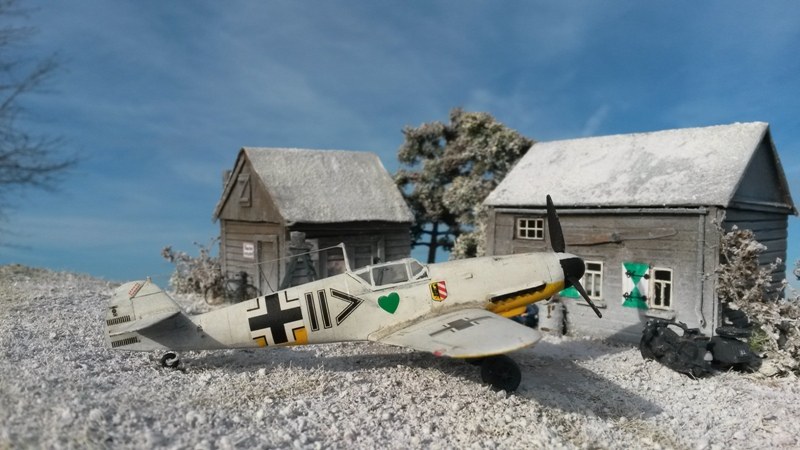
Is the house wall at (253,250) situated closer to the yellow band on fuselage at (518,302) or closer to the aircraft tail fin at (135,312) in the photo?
the aircraft tail fin at (135,312)

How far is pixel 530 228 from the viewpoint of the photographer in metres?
15.5

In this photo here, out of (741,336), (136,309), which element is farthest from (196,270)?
(741,336)

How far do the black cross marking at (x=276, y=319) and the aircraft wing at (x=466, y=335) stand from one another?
5.35 ft

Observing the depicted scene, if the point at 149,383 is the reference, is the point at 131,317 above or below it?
above

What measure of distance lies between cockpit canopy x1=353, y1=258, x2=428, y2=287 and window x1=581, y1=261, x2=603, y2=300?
23.1 ft

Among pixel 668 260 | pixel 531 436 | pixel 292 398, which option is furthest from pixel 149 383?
pixel 668 260

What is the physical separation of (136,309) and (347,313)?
376 centimetres

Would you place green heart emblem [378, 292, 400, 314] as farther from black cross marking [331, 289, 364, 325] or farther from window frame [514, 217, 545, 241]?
window frame [514, 217, 545, 241]

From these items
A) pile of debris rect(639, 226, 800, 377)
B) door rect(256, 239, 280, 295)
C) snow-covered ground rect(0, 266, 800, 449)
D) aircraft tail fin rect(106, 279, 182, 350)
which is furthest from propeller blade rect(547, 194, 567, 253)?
door rect(256, 239, 280, 295)

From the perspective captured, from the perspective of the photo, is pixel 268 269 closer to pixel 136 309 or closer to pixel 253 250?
pixel 253 250

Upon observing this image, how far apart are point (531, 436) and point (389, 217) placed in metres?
11.5

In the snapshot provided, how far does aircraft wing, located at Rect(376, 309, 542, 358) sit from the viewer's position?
700 centimetres

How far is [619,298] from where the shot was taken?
13828mm

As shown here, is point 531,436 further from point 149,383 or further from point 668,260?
point 668,260
